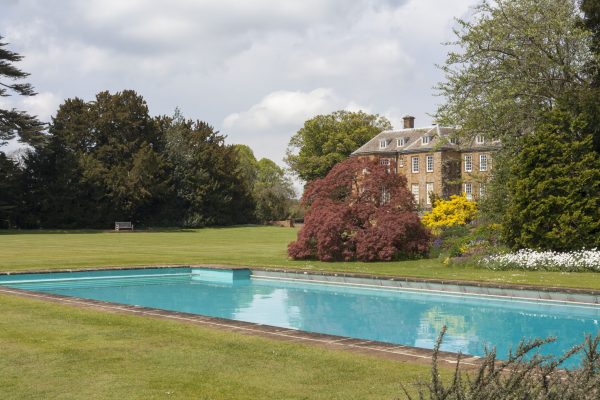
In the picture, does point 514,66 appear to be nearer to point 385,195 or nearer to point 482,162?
point 385,195

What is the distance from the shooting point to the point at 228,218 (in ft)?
215

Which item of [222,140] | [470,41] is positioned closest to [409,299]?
[470,41]

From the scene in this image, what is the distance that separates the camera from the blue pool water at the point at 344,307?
12227mm

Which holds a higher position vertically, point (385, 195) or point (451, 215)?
point (385, 195)

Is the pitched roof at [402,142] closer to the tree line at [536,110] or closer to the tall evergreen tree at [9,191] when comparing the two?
the tall evergreen tree at [9,191]

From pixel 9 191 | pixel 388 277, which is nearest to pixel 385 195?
pixel 388 277

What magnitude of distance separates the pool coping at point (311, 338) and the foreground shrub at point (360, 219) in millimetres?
12529

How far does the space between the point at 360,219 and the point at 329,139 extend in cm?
5320

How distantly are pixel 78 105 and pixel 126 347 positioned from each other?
5618 centimetres

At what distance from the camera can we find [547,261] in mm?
19406

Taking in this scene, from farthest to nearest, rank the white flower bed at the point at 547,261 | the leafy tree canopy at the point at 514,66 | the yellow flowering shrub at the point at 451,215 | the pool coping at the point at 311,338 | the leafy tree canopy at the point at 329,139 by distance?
1. the leafy tree canopy at the point at 329,139
2. the yellow flowering shrub at the point at 451,215
3. the leafy tree canopy at the point at 514,66
4. the white flower bed at the point at 547,261
5. the pool coping at the point at 311,338

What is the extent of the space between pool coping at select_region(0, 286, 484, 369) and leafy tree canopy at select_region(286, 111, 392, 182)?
2495 inches

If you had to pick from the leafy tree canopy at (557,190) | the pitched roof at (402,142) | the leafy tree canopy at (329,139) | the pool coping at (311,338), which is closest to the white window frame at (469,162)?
the pitched roof at (402,142)

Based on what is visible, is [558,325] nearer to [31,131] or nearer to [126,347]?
[126,347]
